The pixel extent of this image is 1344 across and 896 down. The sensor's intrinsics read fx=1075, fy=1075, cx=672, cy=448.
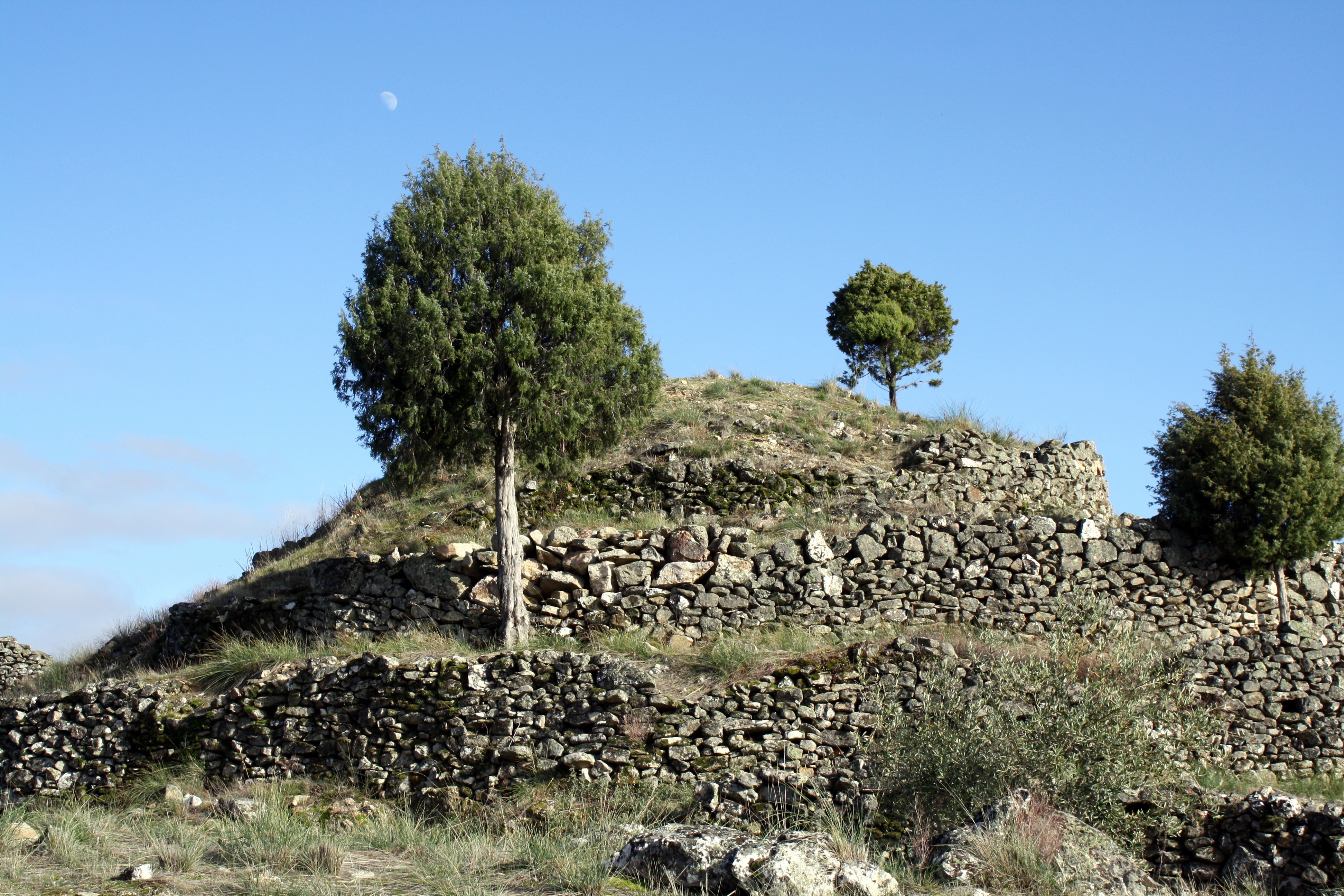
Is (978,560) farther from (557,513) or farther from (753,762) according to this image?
(557,513)

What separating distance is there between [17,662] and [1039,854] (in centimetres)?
2849

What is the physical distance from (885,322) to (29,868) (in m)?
26.9

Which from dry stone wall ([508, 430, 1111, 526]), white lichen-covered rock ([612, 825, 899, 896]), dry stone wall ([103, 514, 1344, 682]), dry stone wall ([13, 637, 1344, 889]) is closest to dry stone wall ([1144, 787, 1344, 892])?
dry stone wall ([13, 637, 1344, 889])

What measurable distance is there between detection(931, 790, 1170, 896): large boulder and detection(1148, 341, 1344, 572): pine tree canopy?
898 cm

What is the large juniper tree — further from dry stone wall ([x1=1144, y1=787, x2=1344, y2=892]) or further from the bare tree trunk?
dry stone wall ([x1=1144, y1=787, x2=1344, y2=892])

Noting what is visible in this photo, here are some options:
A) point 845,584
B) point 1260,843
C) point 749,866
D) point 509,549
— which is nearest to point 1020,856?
point 749,866

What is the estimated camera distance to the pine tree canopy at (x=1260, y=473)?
17.0m

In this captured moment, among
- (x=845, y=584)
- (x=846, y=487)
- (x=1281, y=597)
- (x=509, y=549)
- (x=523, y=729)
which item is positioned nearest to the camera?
(x=523, y=729)

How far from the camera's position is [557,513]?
1969 centimetres

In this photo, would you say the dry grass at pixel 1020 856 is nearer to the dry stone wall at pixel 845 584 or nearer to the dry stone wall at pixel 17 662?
the dry stone wall at pixel 845 584

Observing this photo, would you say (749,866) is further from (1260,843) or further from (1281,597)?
(1281,597)

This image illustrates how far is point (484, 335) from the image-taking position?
1650 centimetres

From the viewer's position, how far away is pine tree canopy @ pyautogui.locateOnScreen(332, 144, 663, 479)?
53.7 feet

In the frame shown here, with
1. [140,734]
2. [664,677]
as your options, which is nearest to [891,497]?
[664,677]
